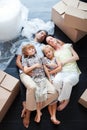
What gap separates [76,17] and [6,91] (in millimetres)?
887

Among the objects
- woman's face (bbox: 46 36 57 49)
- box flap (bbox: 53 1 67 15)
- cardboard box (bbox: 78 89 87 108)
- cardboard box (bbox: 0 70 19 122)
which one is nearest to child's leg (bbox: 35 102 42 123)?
cardboard box (bbox: 0 70 19 122)

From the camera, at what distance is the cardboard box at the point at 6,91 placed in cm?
161

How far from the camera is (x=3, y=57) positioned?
2.06m

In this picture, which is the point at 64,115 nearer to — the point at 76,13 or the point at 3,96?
the point at 3,96

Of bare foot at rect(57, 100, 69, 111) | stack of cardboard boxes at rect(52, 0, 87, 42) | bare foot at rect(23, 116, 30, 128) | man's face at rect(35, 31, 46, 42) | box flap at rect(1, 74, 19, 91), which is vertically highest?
stack of cardboard boxes at rect(52, 0, 87, 42)

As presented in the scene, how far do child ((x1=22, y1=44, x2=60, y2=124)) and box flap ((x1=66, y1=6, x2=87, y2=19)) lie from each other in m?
0.47

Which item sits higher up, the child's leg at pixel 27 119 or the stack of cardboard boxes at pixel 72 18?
the stack of cardboard boxes at pixel 72 18

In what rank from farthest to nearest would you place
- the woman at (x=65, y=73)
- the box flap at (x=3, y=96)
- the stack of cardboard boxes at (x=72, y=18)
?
the stack of cardboard boxes at (x=72, y=18) → the woman at (x=65, y=73) → the box flap at (x=3, y=96)

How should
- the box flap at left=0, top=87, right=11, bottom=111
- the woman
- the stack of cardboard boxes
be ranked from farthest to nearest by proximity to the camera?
1. the stack of cardboard boxes
2. the woman
3. the box flap at left=0, top=87, right=11, bottom=111

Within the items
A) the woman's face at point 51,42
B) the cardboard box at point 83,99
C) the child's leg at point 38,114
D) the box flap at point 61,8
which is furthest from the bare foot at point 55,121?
the box flap at point 61,8

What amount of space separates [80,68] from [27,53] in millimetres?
514

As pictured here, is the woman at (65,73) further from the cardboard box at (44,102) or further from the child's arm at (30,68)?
the child's arm at (30,68)

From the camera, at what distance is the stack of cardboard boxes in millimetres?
1939

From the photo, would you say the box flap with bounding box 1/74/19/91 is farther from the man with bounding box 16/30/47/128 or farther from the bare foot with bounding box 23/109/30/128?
the bare foot with bounding box 23/109/30/128
